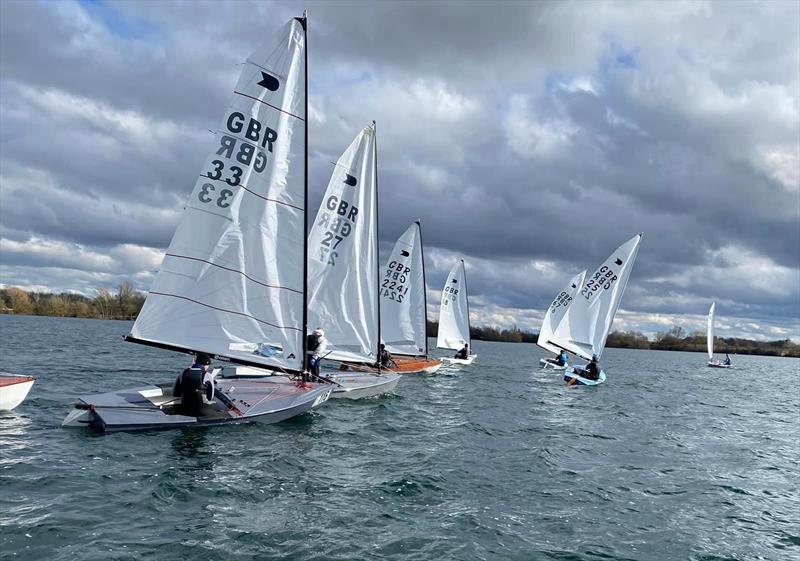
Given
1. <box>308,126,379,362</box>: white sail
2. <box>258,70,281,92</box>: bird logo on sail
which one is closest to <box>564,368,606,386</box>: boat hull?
<box>308,126,379,362</box>: white sail

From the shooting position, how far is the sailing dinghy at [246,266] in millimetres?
12805

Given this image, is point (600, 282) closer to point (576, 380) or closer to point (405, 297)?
point (576, 380)

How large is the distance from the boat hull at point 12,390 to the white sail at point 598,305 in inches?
1101

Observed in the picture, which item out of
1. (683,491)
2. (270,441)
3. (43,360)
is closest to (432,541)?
(270,441)

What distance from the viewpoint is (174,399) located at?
42.9ft

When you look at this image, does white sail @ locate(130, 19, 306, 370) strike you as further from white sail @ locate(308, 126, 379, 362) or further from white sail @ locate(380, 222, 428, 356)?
white sail @ locate(380, 222, 428, 356)

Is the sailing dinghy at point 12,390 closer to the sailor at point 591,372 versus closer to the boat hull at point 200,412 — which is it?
the boat hull at point 200,412

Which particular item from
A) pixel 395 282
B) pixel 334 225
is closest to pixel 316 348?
pixel 334 225

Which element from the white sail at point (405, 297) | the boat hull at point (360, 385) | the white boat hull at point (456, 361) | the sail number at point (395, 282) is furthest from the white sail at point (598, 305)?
the boat hull at point (360, 385)

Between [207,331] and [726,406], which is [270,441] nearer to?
[207,331]

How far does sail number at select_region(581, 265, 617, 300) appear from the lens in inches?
1334

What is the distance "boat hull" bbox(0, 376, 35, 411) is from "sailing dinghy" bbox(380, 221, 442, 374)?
18.4 meters

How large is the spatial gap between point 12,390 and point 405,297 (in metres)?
20.0

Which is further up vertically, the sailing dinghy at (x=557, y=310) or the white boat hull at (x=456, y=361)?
the sailing dinghy at (x=557, y=310)
